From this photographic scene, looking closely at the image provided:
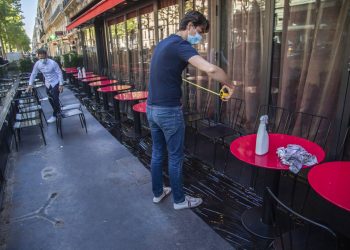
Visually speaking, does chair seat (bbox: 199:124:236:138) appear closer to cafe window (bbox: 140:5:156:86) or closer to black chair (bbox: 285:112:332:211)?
black chair (bbox: 285:112:332:211)

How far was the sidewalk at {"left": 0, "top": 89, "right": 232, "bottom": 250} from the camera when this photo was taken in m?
2.56

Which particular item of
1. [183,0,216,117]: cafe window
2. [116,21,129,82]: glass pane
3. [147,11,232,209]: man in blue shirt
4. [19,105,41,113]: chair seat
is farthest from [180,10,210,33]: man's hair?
[116,21,129,82]: glass pane

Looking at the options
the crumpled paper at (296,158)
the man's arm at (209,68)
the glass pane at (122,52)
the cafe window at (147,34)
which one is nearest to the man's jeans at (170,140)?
the man's arm at (209,68)

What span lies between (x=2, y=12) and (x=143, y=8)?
68.7 ft

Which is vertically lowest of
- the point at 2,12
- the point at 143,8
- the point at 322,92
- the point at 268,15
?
the point at 322,92

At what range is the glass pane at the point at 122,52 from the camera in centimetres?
907

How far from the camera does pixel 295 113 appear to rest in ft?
11.3

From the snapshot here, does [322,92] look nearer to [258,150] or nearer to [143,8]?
[258,150]

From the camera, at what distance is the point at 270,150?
7.53 feet

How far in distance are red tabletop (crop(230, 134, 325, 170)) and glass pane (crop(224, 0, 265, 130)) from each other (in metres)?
1.63

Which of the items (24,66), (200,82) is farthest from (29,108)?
(24,66)

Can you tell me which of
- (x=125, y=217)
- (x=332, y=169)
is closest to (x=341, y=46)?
(x=332, y=169)

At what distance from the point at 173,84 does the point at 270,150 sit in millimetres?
1051

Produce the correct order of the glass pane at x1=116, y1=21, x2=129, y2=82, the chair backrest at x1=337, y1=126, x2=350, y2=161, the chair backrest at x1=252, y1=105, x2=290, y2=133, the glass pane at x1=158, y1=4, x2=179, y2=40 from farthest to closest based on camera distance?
the glass pane at x1=116, y1=21, x2=129, y2=82, the glass pane at x1=158, y1=4, x2=179, y2=40, the chair backrest at x1=252, y1=105, x2=290, y2=133, the chair backrest at x1=337, y1=126, x2=350, y2=161
